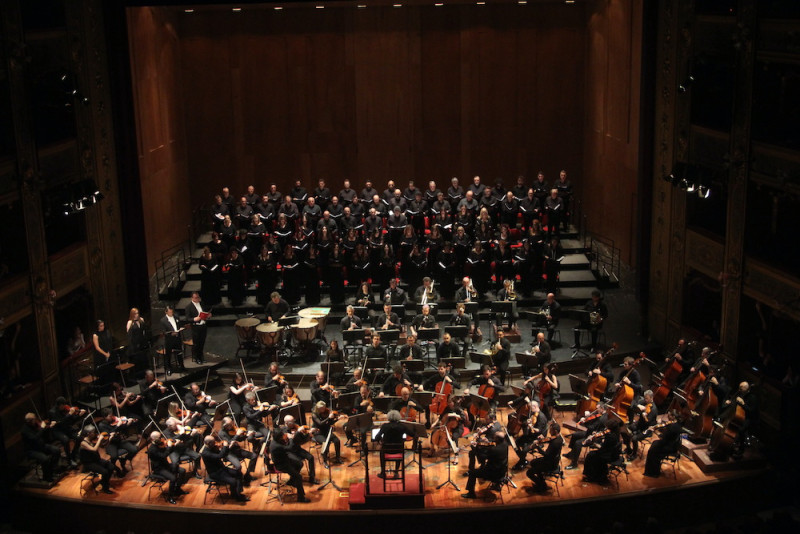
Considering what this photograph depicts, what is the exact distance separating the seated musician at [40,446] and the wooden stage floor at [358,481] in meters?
0.29

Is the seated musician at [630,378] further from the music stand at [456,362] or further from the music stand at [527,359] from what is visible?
the music stand at [456,362]

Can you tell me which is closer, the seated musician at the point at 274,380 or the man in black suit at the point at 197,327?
the seated musician at the point at 274,380

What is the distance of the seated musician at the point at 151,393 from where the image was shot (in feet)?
47.9

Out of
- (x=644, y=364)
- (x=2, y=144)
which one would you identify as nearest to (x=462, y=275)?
(x=644, y=364)

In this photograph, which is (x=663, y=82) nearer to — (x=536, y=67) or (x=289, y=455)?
(x=536, y=67)

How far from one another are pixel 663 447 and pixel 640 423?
19.0 inches

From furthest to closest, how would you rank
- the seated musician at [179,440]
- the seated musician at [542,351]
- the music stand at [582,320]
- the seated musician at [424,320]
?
the music stand at [582,320], the seated musician at [424,320], the seated musician at [542,351], the seated musician at [179,440]

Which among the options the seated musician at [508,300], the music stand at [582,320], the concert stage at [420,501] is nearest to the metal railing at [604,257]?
the seated musician at [508,300]

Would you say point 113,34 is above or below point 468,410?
above

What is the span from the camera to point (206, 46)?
22016mm

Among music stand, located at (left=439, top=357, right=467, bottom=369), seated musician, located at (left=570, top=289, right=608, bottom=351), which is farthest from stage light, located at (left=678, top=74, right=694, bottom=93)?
music stand, located at (left=439, top=357, right=467, bottom=369)

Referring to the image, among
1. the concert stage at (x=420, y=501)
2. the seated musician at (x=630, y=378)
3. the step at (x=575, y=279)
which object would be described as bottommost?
Result: the concert stage at (x=420, y=501)

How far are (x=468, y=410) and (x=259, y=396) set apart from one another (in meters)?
2.94

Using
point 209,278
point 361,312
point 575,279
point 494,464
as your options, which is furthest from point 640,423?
point 209,278
